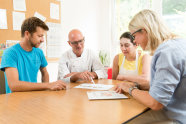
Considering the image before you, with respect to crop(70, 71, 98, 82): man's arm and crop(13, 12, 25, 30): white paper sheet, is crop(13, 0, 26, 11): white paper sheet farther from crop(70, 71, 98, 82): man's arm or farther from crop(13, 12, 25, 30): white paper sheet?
crop(70, 71, 98, 82): man's arm

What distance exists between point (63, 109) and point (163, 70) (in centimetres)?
63

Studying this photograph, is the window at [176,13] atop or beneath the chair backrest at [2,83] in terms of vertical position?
atop

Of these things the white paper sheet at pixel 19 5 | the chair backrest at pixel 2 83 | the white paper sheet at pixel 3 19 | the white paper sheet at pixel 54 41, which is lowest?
the chair backrest at pixel 2 83

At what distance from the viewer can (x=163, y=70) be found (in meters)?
0.93

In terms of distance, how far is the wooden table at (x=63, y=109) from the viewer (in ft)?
2.84

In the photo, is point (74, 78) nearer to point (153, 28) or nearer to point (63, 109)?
point (63, 109)

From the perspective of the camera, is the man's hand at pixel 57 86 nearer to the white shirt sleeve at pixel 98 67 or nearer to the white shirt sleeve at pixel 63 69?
the white shirt sleeve at pixel 63 69

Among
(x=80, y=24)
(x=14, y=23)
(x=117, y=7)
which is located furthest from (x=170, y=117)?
(x=117, y=7)

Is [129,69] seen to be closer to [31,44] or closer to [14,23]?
[31,44]

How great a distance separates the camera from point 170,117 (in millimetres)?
1030

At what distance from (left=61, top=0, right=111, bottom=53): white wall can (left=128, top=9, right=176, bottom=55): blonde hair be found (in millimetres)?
2387

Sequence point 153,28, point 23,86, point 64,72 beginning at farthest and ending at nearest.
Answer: point 64,72 < point 23,86 < point 153,28

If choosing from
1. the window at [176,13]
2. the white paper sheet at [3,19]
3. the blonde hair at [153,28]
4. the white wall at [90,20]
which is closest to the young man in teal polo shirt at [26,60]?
the white paper sheet at [3,19]

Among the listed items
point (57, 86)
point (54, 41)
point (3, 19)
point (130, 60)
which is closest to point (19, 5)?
point (3, 19)
